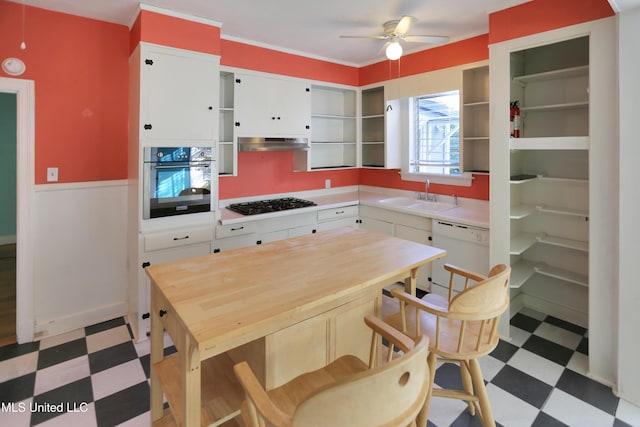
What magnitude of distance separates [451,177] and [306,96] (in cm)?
190

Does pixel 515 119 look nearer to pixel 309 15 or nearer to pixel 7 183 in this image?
pixel 309 15

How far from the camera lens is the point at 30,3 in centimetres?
268

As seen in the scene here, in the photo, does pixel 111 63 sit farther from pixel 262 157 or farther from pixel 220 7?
pixel 262 157

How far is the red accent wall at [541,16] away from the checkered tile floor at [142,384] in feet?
7.83

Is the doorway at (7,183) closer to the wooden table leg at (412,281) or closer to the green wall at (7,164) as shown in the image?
the green wall at (7,164)

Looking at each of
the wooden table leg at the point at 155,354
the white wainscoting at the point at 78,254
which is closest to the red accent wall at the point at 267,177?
the white wainscoting at the point at 78,254

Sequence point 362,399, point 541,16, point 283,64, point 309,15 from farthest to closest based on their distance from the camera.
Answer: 1. point 283,64
2. point 309,15
3. point 541,16
4. point 362,399

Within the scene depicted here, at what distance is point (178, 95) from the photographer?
2.88 meters

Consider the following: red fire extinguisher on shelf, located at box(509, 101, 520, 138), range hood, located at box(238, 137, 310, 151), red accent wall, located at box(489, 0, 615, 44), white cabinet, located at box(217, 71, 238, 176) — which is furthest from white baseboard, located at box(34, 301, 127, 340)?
red accent wall, located at box(489, 0, 615, 44)

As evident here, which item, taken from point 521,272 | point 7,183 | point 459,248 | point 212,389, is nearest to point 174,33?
point 212,389

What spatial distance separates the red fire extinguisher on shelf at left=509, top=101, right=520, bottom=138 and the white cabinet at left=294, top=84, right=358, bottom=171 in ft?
6.68

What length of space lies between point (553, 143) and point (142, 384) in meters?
3.34

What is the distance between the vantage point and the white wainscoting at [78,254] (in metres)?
2.89

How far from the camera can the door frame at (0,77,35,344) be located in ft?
8.91
